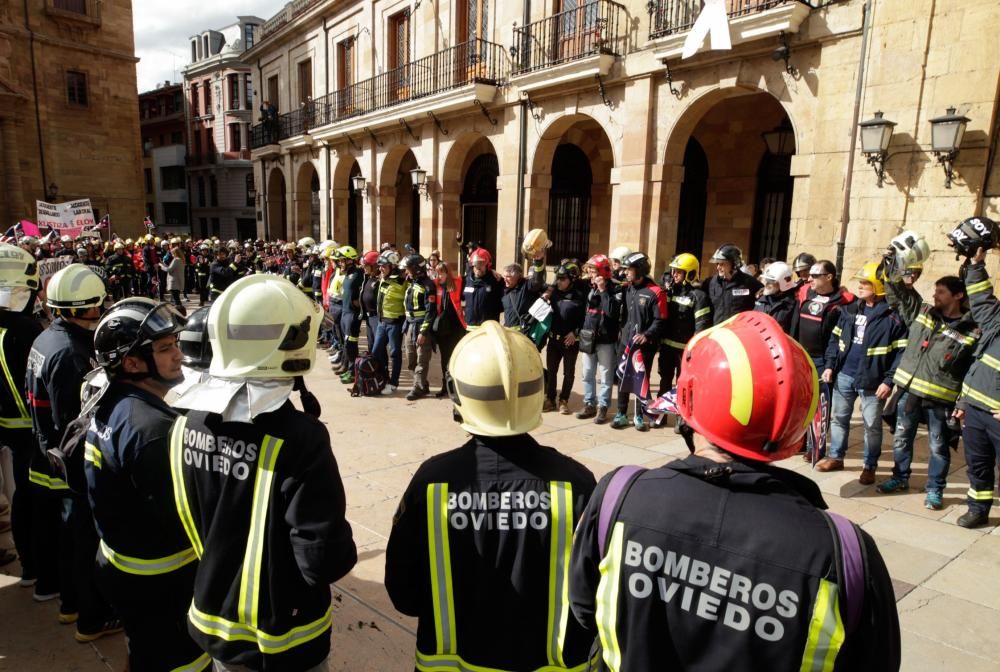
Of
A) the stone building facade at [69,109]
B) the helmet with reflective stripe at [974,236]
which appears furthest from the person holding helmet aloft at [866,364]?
the stone building facade at [69,109]

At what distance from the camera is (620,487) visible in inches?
57.9

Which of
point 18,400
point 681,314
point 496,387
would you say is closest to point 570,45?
point 681,314

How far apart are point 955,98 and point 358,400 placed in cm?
860

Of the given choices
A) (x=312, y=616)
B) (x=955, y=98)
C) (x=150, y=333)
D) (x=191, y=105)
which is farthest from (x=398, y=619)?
(x=191, y=105)

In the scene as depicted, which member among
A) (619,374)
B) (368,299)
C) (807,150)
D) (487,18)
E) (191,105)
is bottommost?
(619,374)

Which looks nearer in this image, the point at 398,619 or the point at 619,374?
the point at 398,619

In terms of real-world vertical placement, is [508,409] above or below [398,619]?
above

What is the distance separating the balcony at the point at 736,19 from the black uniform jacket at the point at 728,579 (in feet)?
31.8

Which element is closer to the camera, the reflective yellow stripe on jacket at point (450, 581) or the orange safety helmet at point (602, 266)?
the reflective yellow stripe on jacket at point (450, 581)

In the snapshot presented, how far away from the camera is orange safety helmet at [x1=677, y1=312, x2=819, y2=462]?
54.0 inches

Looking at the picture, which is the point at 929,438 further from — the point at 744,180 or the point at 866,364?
the point at 744,180

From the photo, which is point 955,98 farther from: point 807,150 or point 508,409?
point 508,409

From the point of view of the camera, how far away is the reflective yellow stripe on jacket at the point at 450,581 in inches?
69.5

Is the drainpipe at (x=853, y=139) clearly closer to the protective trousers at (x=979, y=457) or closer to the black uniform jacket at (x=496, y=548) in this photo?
the protective trousers at (x=979, y=457)
